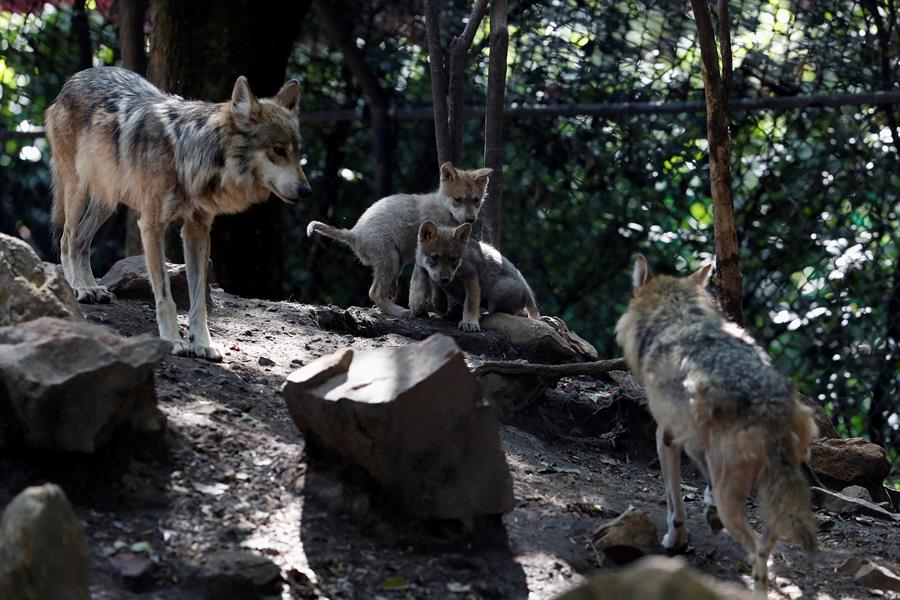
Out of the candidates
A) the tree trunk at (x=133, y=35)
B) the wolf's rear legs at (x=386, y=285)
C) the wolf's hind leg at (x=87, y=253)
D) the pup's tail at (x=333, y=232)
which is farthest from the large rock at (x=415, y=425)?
the tree trunk at (x=133, y=35)

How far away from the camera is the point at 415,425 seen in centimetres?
406

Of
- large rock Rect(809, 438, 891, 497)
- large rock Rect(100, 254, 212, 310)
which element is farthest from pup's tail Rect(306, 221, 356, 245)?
large rock Rect(809, 438, 891, 497)

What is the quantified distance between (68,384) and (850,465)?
4.23 m

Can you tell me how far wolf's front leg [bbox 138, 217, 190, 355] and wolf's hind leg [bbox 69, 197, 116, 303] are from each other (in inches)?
24.2

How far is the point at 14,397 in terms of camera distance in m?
3.82

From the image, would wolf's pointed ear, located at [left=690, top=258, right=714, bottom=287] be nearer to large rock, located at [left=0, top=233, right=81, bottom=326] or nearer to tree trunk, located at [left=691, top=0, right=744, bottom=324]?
tree trunk, located at [left=691, top=0, right=744, bottom=324]

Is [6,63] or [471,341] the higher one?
[6,63]

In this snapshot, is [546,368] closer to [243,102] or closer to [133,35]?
[243,102]

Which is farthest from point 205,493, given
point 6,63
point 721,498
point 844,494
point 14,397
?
point 6,63

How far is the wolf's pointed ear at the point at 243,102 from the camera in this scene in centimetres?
551

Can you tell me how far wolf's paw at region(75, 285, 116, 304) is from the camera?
598cm

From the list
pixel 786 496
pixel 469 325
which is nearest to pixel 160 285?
pixel 469 325

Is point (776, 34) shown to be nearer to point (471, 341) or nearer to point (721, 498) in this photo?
point (471, 341)

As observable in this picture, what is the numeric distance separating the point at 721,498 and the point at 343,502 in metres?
1.38
